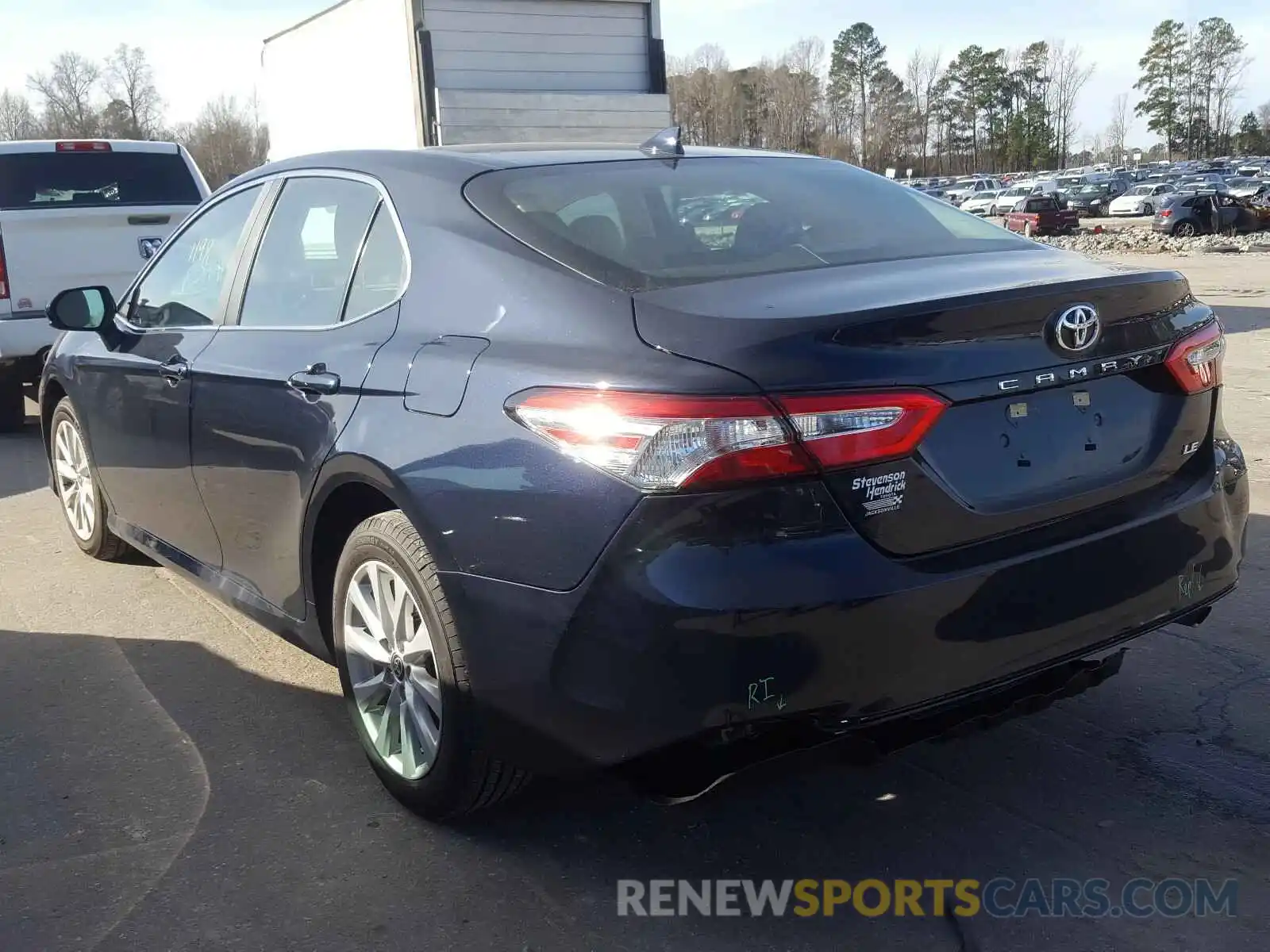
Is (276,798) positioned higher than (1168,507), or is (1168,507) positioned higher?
(1168,507)

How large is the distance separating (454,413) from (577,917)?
1.13 meters

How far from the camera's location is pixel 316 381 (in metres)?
3.32

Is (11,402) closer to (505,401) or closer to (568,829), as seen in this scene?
(568,829)

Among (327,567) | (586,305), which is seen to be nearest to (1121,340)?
(586,305)

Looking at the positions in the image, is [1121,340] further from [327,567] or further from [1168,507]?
[327,567]

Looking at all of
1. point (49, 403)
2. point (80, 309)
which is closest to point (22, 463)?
point (49, 403)

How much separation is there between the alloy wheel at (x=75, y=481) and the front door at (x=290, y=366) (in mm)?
1673

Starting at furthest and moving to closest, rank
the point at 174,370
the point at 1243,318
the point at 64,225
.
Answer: the point at 1243,318 < the point at 64,225 < the point at 174,370

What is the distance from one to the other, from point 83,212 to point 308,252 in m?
6.00

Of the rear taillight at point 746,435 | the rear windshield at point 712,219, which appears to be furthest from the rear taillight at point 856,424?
the rear windshield at point 712,219

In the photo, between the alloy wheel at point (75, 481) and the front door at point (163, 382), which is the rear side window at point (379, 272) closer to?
the front door at point (163, 382)

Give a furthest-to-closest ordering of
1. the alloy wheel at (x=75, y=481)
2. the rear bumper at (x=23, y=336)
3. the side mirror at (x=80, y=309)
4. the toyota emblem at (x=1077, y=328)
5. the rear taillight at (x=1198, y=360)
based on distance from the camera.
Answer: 1. the rear bumper at (x=23, y=336)
2. the alloy wheel at (x=75, y=481)
3. the side mirror at (x=80, y=309)
4. the rear taillight at (x=1198, y=360)
5. the toyota emblem at (x=1077, y=328)

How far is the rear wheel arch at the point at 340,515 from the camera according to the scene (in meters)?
2.92

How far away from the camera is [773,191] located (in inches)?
141
